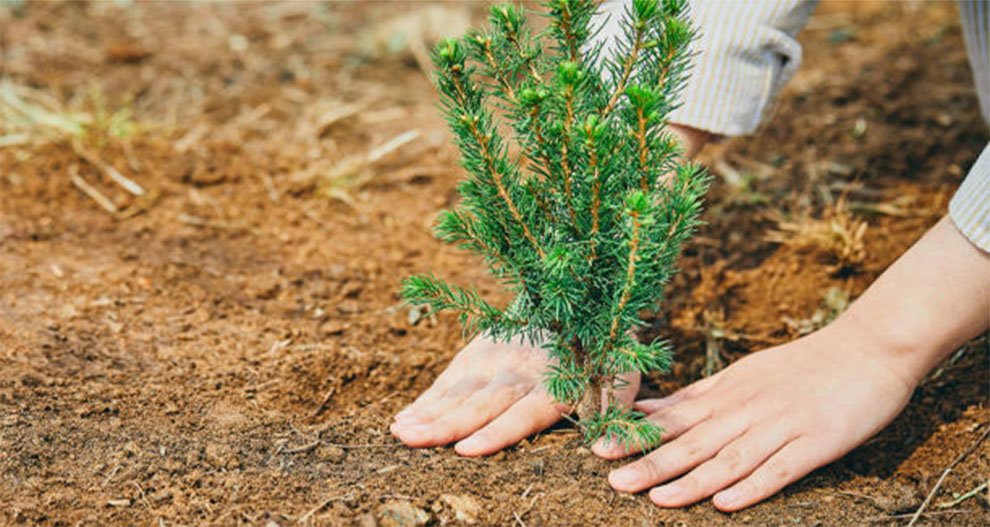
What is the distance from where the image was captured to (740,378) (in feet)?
6.88

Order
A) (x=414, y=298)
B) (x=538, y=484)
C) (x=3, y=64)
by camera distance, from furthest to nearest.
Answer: (x=3, y=64)
(x=538, y=484)
(x=414, y=298)

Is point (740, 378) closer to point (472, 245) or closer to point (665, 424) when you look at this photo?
point (665, 424)

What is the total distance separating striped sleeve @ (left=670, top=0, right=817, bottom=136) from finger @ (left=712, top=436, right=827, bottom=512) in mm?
783

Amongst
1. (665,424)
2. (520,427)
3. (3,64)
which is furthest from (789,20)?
(3,64)

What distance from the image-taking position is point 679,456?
1909mm

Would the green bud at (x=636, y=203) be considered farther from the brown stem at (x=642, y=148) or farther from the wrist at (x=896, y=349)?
the wrist at (x=896, y=349)

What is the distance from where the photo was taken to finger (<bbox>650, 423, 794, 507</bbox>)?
182cm

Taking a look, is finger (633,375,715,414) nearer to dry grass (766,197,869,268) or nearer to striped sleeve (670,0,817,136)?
striped sleeve (670,0,817,136)

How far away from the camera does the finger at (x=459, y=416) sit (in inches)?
77.2

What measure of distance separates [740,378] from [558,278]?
71 centimetres

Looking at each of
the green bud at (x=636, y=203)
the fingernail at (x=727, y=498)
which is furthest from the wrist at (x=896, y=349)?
the green bud at (x=636, y=203)

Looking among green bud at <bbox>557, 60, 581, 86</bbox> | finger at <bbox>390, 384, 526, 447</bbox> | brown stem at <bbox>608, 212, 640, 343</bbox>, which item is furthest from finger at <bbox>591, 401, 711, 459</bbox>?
green bud at <bbox>557, 60, 581, 86</bbox>

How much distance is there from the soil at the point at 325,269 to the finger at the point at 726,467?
51mm

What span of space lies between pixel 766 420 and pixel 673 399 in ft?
0.72
